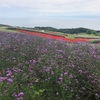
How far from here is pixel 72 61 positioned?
A: 223 inches

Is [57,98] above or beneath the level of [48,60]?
beneath

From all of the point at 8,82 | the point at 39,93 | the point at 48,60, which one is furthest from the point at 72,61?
A: the point at 8,82

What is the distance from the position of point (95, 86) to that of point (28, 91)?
45.7 inches

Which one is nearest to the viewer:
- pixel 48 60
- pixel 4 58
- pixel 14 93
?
pixel 14 93

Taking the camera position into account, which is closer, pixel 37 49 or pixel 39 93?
pixel 39 93

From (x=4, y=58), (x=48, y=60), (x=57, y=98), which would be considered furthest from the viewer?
(x=4, y=58)

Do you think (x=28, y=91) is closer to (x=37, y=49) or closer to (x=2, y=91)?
(x=2, y=91)

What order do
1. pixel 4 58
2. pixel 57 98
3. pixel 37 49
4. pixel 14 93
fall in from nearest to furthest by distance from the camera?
pixel 14 93
pixel 57 98
pixel 4 58
pixel 37 49

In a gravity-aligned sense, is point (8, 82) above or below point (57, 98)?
above

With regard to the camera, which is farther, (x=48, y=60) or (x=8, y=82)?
(x=48, y=60)

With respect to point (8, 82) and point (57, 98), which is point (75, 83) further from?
point (8, 82)

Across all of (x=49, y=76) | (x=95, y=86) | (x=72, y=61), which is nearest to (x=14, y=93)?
(x=49, y=76)

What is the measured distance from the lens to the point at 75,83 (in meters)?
4.89

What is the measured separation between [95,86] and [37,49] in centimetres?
251
